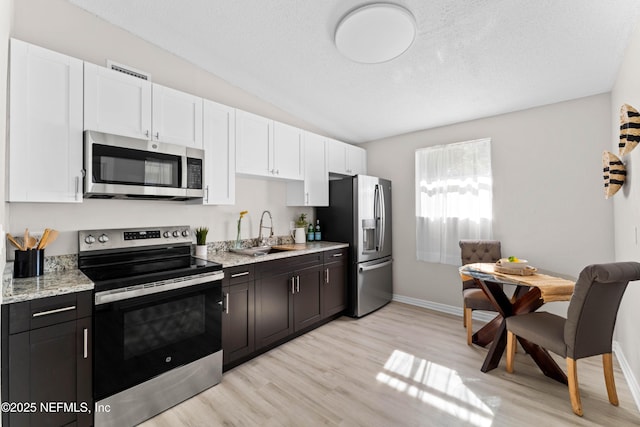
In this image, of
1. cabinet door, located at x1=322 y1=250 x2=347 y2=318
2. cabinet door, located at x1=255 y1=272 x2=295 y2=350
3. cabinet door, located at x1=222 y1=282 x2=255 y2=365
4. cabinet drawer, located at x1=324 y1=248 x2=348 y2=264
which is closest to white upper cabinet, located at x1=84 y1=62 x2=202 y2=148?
cabinet door, located at x1=222 y1=282 x2=255 y2=365

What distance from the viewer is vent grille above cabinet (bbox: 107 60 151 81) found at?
94.3 inches

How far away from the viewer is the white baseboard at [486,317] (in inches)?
83.9

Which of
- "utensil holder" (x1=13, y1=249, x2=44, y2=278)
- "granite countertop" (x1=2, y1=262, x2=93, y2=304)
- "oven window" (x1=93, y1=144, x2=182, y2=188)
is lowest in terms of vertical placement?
"granite countertop" (x1=2, y1=262, x2=93, y2=304)

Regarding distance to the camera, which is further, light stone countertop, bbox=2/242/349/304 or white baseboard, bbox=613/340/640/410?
white baseboard, bbox=613/340/640/410

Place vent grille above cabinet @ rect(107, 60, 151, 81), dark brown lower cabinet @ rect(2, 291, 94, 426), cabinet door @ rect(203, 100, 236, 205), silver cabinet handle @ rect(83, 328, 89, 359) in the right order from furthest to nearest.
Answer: cabinet door @ rect(203, 100, 236, 205)
vent grille above cabinet @ rect(107, 60, 151, 81)
silver cabinet handle @ rect(83, 328, 89, 359)
dark brown lower cabinet @ rect(2, 291, 94, 426)

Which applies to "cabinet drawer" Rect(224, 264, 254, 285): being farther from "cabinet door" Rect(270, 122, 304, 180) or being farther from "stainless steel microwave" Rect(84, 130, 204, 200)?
"cabinet door" Rect(270, 122, 304, 180)

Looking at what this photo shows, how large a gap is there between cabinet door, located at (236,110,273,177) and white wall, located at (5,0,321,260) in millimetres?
349

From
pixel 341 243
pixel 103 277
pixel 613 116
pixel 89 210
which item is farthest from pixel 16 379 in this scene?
pixel 613 116

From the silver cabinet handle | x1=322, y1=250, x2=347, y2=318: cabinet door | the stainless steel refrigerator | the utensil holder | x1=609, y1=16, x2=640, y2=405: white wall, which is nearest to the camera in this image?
the silver cabinet handle

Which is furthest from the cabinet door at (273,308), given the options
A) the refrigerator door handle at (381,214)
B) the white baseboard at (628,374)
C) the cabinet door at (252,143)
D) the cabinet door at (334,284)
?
the white baseboard at (628,374)

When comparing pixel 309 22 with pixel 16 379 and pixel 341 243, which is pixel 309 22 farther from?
pixel 16 379

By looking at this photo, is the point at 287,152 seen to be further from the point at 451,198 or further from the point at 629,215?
the point at 629,215

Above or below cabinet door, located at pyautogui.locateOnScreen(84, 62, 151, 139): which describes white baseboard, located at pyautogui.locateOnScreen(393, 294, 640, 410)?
below

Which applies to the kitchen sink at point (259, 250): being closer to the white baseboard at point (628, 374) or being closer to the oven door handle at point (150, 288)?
the oven door handle at point (150, 288)
